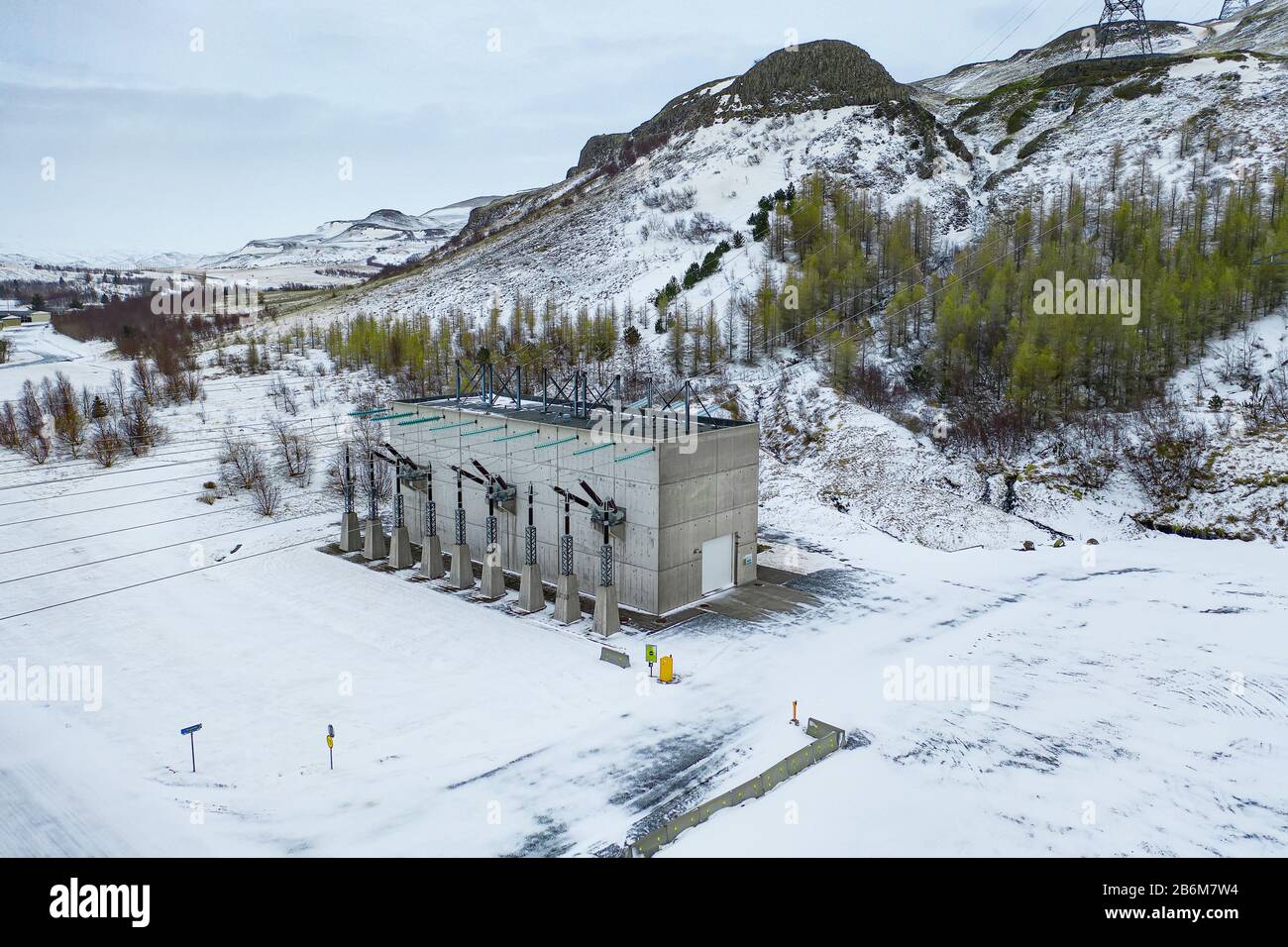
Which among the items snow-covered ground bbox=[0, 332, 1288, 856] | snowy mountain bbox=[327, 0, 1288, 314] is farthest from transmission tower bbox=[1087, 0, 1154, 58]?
snow-covered ground bbox=[0, 332, 1288, 856]

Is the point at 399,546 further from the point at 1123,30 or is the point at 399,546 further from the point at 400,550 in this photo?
the point at 1123,30

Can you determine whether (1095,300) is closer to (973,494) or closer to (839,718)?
(973,494)

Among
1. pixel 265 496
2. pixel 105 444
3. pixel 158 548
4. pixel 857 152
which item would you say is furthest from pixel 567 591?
pixel 857 152

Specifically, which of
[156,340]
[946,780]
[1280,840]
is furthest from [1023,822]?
[156,340]

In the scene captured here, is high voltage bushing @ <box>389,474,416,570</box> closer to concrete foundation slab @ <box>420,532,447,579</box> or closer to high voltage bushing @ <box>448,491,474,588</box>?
concrete foundation slab @ <box>420,532,447,579</box>

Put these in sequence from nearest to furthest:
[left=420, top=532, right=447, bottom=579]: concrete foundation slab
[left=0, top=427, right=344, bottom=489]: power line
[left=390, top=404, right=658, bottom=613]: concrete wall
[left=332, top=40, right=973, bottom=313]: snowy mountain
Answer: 1. [left=390, top=404, right=658, bottom=613]: concrete wall
2. [left=420, top=532, right=447, bottom=579]: concrete foundation slab
3. [left=0, top=427, right=344, bottom=489]: power line
4. [left=332, top=40, right=973, bottom=313]: snowy mountain

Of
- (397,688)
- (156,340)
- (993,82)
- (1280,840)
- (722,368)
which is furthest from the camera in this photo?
(993,82)
